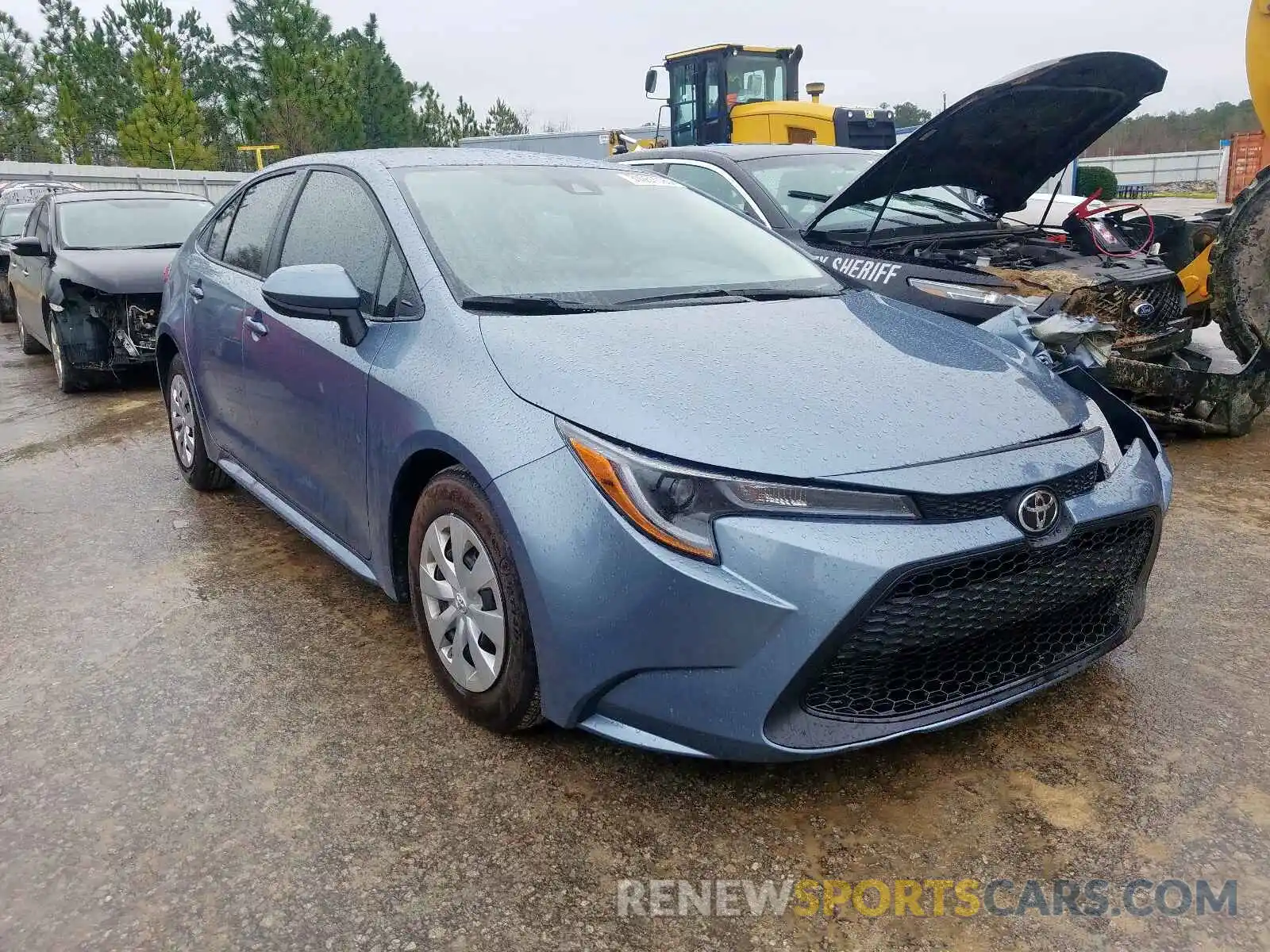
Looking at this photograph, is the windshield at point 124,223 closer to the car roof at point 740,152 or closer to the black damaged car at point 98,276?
the black damaged car at point 98,276

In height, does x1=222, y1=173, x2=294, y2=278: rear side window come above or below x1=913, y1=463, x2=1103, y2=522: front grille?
above

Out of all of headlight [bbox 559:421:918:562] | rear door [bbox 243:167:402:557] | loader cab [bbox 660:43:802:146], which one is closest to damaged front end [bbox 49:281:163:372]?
rear door [bbox 243:167:402:557]

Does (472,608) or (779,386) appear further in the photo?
(472,608)

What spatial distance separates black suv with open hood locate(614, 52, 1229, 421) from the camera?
4605 millimetres

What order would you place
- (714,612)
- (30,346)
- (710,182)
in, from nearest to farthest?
(714,612) < (710,182) < (30,346)

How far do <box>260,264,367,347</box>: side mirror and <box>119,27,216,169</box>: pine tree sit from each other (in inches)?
1802

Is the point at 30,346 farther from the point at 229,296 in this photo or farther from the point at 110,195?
the point at 229,296

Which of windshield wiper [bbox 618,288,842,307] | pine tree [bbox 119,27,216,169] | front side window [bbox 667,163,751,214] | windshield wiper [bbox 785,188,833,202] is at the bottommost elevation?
windshield wiper [bbox 618,288,842,307]

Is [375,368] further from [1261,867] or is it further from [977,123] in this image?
[977,123]

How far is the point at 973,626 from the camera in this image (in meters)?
2.17

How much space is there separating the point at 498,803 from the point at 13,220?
1295cm

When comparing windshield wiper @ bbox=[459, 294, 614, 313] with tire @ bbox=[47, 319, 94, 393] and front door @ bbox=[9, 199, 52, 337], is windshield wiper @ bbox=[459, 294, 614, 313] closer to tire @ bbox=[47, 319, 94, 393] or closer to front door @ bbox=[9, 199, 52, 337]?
tire @ bbox=[47, 319, 94, 393]

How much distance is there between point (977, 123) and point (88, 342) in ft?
20.3

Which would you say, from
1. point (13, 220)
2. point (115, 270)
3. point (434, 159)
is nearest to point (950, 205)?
point (434, 159)
